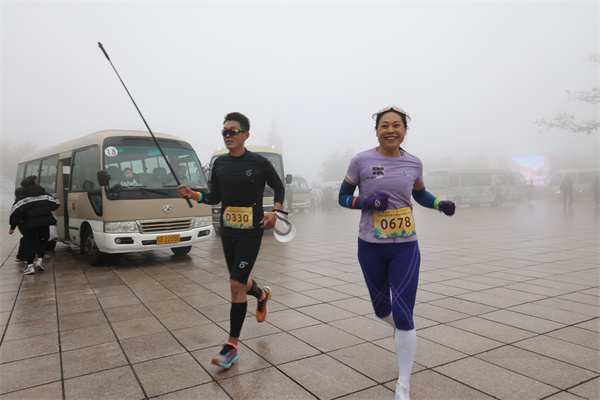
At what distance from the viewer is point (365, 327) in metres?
4.27

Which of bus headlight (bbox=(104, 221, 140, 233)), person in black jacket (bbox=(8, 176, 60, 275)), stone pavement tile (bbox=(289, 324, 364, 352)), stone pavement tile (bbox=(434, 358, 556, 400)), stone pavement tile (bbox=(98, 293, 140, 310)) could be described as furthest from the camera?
bus headlight (bbox=(104, 221, 140, 233))

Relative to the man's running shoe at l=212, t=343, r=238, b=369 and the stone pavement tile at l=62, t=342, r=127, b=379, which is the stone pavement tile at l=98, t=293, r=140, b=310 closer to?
the stone pavement tile at l=62, t=342, r=127, b=379

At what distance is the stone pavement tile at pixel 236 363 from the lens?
3.26 metres

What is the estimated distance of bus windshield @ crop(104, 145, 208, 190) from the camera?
812 centimetres

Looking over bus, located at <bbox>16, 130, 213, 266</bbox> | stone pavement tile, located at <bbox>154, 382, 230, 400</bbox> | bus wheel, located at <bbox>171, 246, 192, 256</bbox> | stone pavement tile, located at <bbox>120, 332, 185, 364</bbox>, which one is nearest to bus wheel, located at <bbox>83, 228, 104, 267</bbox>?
bus, located at <bbox>16, 130, 213, 266</bbox>

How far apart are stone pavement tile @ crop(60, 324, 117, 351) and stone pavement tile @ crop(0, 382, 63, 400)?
81cm

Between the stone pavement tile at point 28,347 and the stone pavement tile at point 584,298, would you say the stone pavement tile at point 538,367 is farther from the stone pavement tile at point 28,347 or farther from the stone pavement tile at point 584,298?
the stone pavement tile at point 28,347

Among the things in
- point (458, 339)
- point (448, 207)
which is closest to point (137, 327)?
point (458, 339)

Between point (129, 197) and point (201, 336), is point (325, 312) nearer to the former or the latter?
point (201, 336)

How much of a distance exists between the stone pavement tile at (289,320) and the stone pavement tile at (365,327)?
0.26 m

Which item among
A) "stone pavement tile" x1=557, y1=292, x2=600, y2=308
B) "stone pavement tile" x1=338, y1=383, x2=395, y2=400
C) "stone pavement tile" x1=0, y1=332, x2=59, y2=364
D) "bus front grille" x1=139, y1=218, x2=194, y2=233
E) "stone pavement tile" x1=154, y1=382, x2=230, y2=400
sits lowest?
"stone pavement tile" x1=557, y1=292, x2=600, y2=308

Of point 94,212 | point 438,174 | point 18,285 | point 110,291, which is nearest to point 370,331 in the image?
point 110,291

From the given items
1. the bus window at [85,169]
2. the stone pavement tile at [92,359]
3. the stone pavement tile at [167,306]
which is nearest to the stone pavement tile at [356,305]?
the stone pavement tile at [167,306]

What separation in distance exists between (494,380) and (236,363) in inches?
73.6
